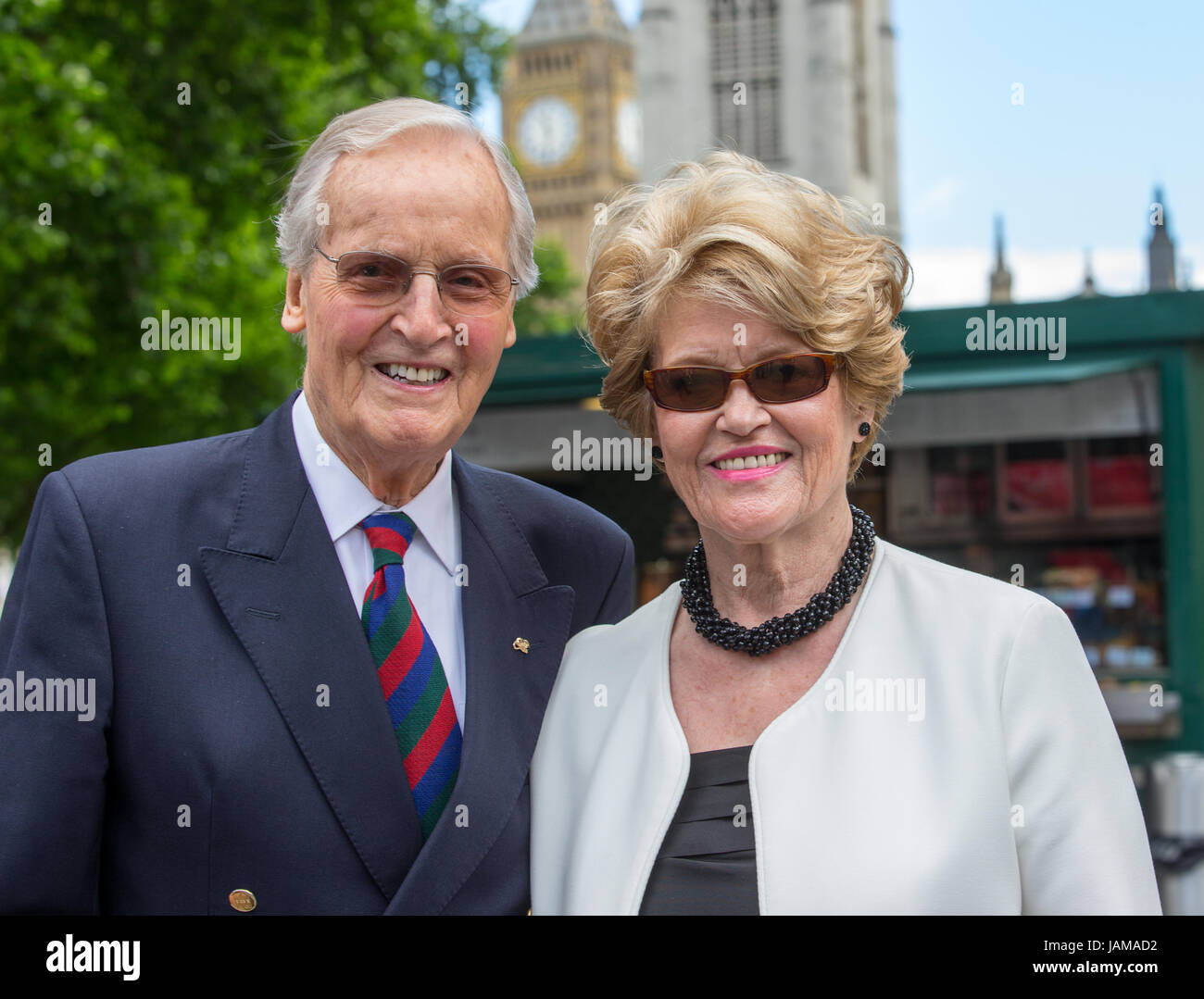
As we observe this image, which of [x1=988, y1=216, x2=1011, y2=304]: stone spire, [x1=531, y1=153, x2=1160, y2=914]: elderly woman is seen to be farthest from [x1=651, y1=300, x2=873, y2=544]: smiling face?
[x1=988, y1=216, x2=1011, y2=304]: stone spire

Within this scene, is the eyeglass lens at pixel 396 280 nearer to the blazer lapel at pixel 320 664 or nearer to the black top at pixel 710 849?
the blazer lapel at pixel 320 664

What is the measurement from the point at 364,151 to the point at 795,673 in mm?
1203

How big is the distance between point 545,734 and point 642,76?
137ft

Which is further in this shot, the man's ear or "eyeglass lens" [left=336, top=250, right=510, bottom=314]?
the man's ear

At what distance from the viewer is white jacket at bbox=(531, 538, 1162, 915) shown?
201 centimetres

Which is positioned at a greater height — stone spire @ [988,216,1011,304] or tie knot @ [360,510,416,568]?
stone spire @ [988,216,1011,304]

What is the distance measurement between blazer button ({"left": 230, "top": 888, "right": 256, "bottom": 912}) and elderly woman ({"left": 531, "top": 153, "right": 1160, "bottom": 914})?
19.5 inches

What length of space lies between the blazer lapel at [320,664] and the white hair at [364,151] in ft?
1.67

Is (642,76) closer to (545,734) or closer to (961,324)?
(961,324)

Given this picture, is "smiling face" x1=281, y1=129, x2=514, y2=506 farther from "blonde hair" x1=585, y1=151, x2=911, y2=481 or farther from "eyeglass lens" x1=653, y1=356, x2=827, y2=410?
"eyeglass lens" x1=653, y1=356, x2=827, y2=410

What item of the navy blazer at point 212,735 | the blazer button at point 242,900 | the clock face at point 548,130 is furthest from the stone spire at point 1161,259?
the clock face at point 548,130

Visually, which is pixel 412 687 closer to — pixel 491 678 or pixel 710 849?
pixel 491 678

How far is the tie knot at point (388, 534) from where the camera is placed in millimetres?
2447
